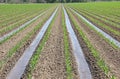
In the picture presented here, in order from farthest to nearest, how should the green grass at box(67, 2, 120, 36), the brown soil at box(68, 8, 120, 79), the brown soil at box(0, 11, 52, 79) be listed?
the green grass at box(67, 2, 120, 36)
the brown soil at box(68, 8, 120, 79)
the brown soil at box(0, 11, 52, 79)

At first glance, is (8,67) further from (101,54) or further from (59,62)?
(101,54)

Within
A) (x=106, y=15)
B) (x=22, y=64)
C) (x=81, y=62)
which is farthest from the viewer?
(x=106, y=15)

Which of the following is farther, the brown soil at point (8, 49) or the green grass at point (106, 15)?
the green grass at point (106, 15)

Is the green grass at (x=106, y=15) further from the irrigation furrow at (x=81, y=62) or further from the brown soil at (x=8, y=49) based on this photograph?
the brown soil at (x=8, y=49)

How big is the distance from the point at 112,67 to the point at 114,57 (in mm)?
1624

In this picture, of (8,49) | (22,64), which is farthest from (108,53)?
(8,49)

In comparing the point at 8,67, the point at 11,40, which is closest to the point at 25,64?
the point at 8,67

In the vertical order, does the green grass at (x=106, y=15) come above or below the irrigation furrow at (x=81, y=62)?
below

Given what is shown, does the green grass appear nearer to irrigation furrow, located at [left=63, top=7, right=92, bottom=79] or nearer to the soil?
irrigation furrow, located at [left=63, top=7, right=92, bottom=79]

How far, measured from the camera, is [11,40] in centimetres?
1589

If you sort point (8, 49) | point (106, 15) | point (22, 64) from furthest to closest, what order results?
point (106, 15) < point (8, 49) < point (22, 64)

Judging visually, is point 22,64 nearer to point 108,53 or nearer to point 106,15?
point 108,53

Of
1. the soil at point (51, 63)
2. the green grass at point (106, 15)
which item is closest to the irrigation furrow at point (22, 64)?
the soil at point (51, 63)

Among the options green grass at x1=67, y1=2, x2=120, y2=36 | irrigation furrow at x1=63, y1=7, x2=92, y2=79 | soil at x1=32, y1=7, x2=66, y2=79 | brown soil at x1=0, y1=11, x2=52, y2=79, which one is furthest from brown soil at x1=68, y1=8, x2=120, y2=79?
brown soil at x1=0, y1=11, x2=52, y2=79
